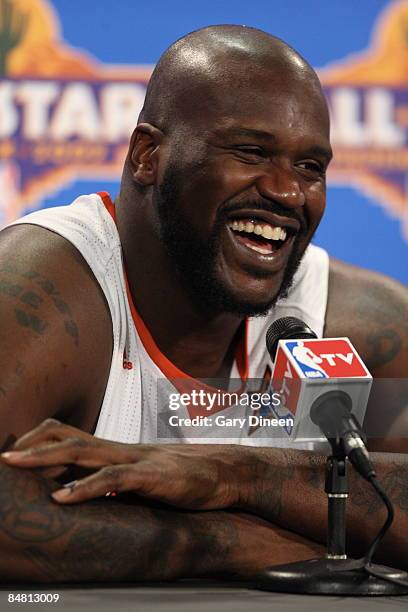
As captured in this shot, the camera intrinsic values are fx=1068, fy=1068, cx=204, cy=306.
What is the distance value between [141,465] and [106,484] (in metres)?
0.07

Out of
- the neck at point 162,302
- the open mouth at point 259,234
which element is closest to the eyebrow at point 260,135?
the open mouth at point 259,234

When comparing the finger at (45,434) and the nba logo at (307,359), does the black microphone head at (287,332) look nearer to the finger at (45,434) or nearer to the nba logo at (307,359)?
the nba logo at (307,359)

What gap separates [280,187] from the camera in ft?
6.86

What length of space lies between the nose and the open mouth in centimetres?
6

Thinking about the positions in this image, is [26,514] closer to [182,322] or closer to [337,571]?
[337,571]

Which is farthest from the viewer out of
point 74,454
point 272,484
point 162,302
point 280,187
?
point 162,302

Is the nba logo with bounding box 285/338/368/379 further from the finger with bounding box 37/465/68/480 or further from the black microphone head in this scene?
the finger with bounding box 37/465/68/480

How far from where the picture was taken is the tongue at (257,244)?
214cm

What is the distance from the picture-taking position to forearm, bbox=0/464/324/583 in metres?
1.64

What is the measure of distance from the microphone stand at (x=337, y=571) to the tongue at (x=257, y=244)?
0.72 metres

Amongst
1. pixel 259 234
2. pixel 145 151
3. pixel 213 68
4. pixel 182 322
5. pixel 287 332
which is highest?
pixel 213 68

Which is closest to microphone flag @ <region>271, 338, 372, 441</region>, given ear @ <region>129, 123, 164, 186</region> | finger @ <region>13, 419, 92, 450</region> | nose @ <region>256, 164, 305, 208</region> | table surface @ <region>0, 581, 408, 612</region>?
table surface @ <region>0, 581, 408, 612</region>

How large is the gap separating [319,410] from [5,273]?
72cm

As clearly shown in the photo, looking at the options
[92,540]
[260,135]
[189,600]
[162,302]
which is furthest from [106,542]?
[260,135]
